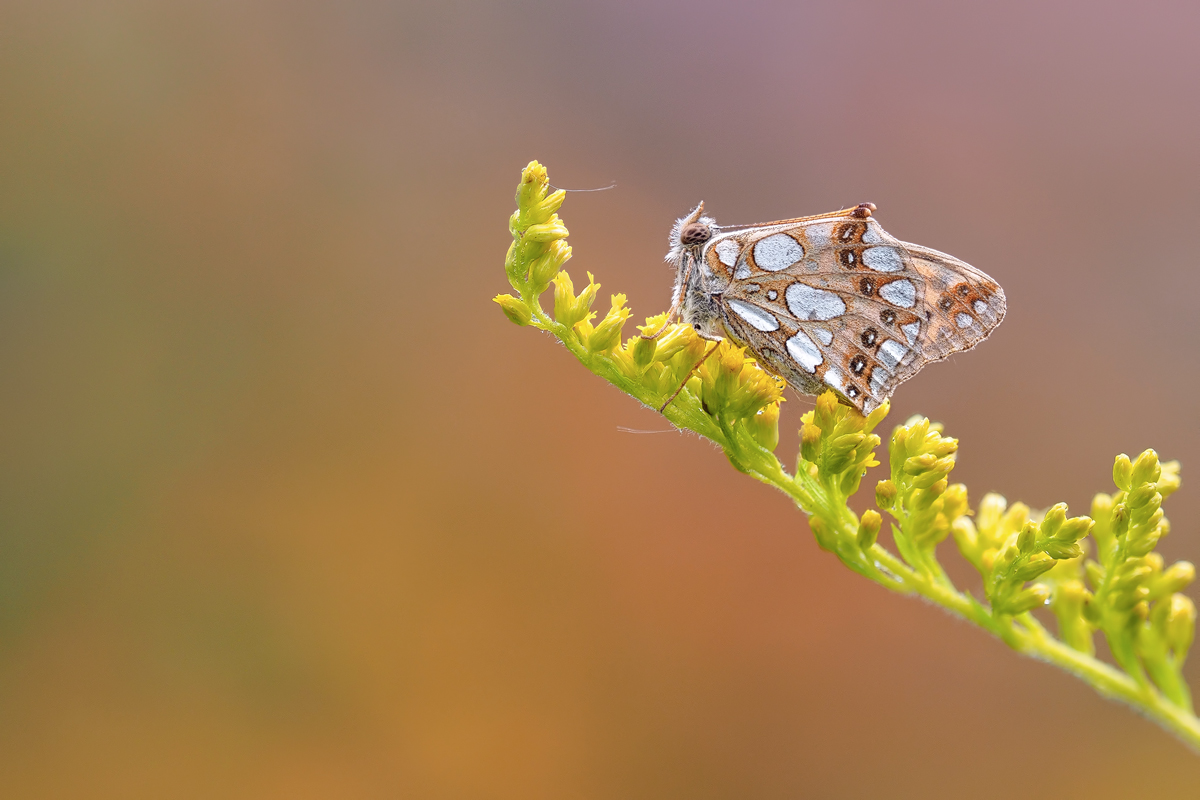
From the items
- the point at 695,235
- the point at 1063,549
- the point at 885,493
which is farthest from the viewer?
the point at 695,235

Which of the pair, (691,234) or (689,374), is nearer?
(689,374)

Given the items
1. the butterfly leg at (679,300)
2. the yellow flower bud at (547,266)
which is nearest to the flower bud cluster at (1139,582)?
the butterfly leg at (679,300)

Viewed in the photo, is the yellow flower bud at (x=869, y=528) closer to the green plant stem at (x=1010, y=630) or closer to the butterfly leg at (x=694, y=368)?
the green plant stem at (x=1010, y=630)

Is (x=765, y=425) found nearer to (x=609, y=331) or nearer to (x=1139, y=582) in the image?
(x=609, y=331)

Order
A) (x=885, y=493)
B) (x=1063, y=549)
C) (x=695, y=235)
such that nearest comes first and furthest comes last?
(x=1063, y=549), (x=885, y=493), (x=695, y=235)

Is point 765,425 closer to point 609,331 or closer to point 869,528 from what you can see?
point 869,528

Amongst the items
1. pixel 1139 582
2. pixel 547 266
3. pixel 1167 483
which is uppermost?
pixel 1167 483

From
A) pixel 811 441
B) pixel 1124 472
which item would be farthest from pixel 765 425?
pixel 1124 472

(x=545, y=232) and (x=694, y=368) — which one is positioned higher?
(x=545, y=232)

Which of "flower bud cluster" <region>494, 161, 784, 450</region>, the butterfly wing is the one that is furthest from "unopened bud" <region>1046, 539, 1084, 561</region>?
"flower bud cluster" <region>494, 161, 784, 450</region>
